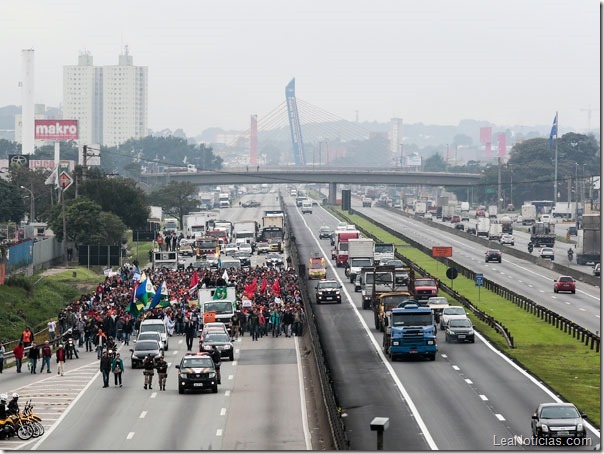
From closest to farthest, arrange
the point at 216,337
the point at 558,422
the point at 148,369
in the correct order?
the point at 558,422, the point at 148,369, the point at 216,337

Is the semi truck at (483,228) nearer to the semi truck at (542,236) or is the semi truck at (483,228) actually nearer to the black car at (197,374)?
the semi truck at (542,236)

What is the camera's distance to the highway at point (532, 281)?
265 feet

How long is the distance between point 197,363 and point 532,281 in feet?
192

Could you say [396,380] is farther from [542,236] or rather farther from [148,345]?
[542,236]

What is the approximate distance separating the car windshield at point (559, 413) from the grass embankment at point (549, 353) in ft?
19.8

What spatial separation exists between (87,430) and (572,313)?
144ft

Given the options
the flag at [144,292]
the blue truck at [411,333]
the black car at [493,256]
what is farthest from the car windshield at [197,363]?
the black car at [493,256]

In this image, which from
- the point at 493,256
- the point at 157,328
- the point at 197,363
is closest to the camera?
the point at 197,363

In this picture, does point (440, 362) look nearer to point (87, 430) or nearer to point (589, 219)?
point (87, 430)

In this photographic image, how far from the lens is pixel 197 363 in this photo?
49844 millimetres

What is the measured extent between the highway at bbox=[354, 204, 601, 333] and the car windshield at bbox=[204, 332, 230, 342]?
20320mm

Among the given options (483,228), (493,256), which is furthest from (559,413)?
(483,228)

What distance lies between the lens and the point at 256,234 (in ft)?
485

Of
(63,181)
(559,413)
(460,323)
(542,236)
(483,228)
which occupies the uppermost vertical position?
(63,181)
